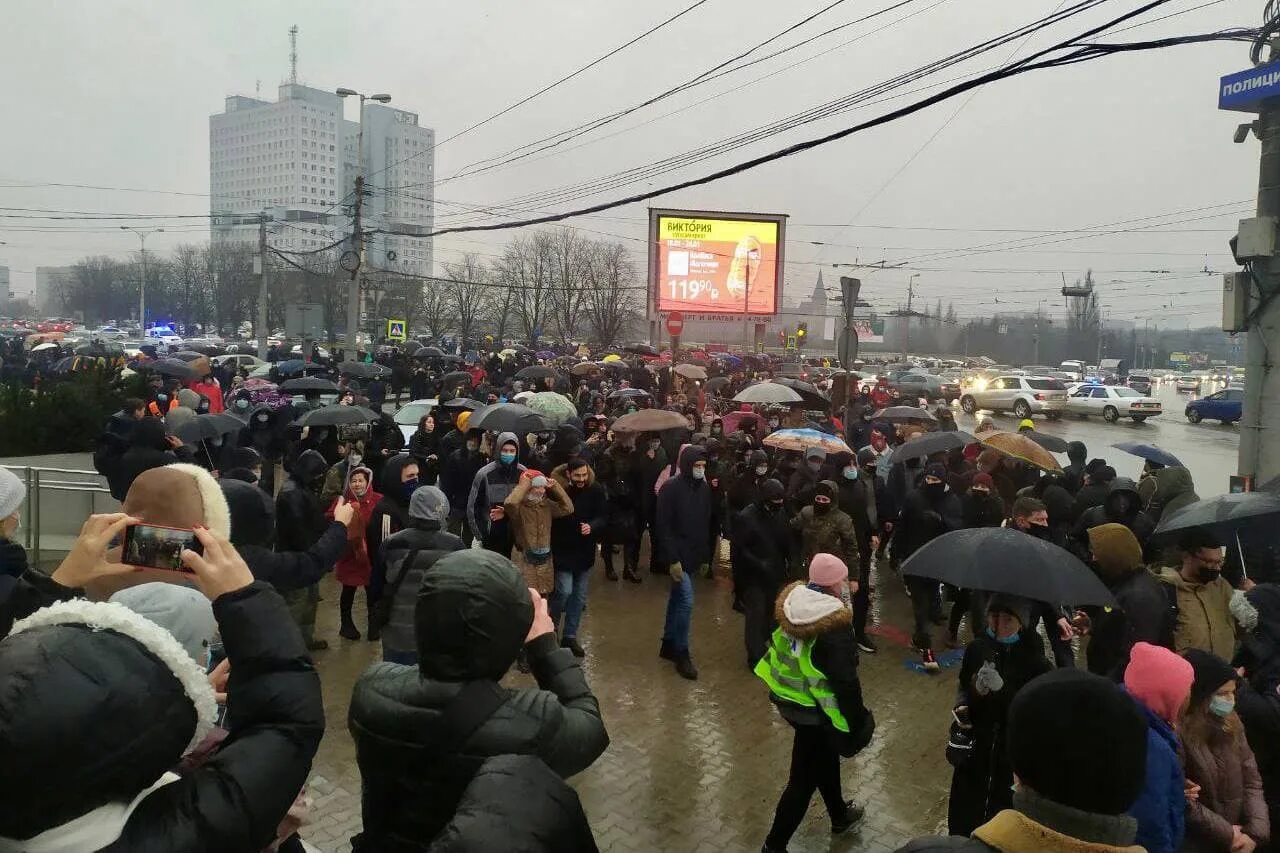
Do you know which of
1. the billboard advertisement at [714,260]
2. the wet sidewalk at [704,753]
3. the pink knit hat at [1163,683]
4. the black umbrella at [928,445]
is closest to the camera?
the pink knit hat at [1163,683]

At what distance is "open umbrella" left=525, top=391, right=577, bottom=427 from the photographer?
41.1 ft

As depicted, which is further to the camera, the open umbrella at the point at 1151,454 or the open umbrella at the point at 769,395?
the open umbrella at the point at 769,395

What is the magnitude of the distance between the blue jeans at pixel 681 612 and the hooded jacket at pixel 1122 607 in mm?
3070

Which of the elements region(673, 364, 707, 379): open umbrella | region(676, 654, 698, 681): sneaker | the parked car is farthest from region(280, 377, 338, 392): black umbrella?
the parked car

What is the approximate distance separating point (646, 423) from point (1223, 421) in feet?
110

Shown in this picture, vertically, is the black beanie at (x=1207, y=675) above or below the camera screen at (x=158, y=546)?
below

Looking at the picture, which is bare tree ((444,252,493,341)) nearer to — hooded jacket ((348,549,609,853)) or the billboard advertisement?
the billboard advertisement

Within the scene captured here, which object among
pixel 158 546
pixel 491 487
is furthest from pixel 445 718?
pixel 491 487

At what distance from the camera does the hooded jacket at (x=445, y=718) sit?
2.13 meters

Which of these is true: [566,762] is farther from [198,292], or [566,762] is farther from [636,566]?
[198,292]

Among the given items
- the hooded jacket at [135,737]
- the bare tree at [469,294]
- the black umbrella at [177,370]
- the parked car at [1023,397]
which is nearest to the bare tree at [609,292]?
the bare tree at [469,294]

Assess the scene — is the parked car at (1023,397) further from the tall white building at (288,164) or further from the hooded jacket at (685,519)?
the tall white building at (288,164)

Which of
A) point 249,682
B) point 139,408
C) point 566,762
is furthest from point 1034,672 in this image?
point 139,408

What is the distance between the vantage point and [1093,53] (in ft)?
24.5
